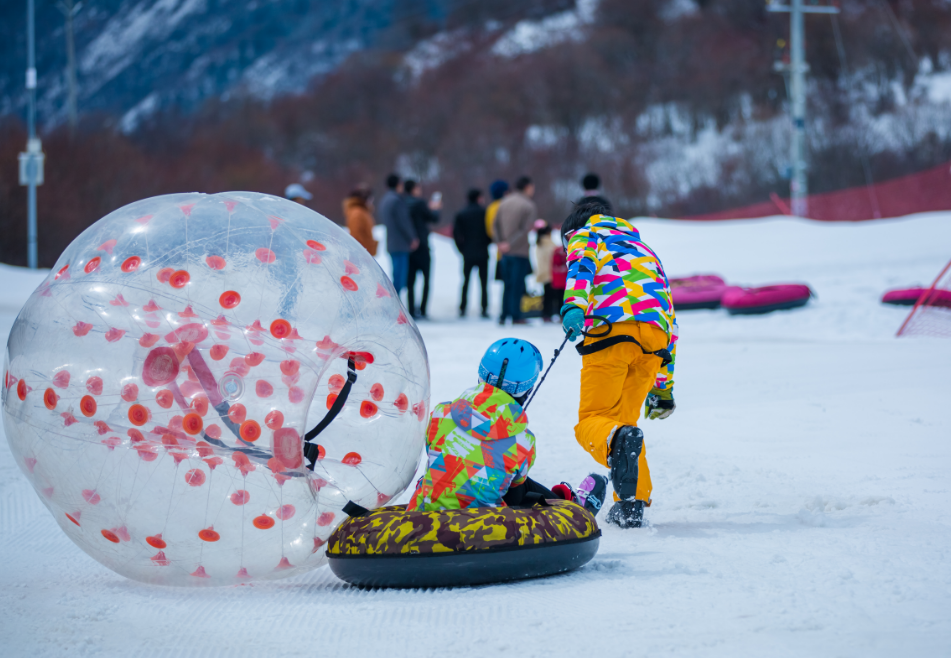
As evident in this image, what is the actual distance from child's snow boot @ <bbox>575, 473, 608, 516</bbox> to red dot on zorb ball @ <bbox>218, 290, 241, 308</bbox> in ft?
6.10

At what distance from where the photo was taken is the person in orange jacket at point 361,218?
12.1 m

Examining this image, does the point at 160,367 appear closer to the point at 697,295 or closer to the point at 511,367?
the point at 511,367

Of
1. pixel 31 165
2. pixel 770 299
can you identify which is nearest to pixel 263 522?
pixel 770 299

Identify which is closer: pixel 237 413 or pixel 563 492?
pixel 237 413

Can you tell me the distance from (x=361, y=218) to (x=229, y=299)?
341 inches

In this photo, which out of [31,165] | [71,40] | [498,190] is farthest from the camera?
[71,40]

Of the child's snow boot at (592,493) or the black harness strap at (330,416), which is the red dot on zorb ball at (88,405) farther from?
the child's snow boot at (592,493)

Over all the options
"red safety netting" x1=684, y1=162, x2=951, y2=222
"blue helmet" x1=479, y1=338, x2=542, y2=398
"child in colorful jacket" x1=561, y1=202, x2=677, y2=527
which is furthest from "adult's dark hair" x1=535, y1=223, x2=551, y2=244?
"red safety netting" x1=684, y1=162, x2=951, y2=222

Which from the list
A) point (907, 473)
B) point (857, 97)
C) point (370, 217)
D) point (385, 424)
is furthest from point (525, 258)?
point (857, 97)

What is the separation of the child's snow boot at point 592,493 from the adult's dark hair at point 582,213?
1.29 metres

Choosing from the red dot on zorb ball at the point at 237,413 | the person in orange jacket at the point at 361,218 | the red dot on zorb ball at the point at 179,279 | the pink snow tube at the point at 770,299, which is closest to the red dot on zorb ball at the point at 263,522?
the red dot on zorb ball at the point at 237,413

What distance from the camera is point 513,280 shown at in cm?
1241

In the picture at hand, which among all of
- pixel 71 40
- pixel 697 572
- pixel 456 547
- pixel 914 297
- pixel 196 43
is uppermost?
pixel 196 43

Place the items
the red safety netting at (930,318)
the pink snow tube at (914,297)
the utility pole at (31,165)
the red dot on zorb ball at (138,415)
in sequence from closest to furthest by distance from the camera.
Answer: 1. the red dot on zorb ball at (138,415)
2. the red safety netting at (930,318)
3. the pink snow tube at (914,297)
4. the utility pole at (31,165)
